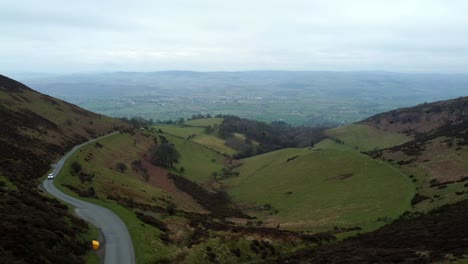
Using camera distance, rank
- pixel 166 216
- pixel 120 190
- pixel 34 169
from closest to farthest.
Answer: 1. pixel 166 216
2. pixel 120 190
3. pixel 34 169

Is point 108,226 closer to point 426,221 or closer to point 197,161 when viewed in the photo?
point 426,221

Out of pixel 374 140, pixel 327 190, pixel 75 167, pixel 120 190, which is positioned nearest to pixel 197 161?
pixel 75 167

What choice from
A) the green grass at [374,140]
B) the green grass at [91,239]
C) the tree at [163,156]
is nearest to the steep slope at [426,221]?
the green grass at [91,239]

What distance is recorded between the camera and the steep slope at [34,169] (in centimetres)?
2797

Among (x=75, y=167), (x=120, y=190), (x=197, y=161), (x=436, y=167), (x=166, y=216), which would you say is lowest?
(x=197, y=161)

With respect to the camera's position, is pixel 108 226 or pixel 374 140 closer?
pixel 108 226

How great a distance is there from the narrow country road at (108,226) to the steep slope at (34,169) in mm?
2286

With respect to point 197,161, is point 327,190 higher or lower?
higher

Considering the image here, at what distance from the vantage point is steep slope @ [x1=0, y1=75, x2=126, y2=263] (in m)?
28.0

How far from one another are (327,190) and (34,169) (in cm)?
5554

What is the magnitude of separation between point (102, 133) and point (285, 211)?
279 feet

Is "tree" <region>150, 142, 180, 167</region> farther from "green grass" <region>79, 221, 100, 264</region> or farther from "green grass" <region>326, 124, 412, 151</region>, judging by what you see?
"green grass" <region>326, 124, 412, 151</region>

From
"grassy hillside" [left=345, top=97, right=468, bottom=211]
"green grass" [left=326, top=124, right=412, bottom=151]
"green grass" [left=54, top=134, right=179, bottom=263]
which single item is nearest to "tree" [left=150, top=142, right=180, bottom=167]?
"green grass" [left=54, top=134, right=179, bottom=263]

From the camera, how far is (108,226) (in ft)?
134
